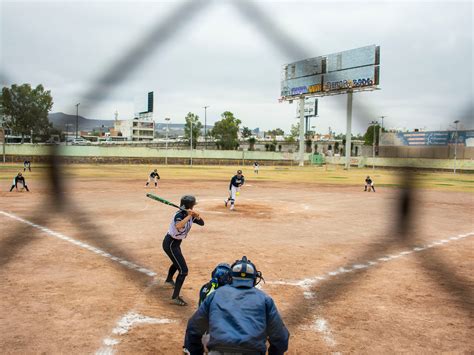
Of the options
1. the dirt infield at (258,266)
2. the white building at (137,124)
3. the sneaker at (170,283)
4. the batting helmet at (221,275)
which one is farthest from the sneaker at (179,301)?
the batting helmet at (221,275)

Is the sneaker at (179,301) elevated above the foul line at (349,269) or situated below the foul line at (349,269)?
above

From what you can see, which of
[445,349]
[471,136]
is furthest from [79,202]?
[471,136]

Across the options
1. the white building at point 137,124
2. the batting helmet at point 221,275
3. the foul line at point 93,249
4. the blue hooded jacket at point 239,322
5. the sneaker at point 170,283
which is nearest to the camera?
the white building at point 137,124

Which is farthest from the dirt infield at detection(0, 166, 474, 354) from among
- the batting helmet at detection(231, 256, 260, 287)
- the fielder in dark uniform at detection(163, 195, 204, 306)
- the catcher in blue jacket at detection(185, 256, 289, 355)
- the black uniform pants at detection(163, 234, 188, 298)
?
the catcher in blue jacket at detection(185, 256, 289, 355)

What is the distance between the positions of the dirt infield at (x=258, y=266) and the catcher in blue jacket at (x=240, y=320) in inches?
65.4

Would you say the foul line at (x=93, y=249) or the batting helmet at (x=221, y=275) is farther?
the foul line at (x=93, y=249)

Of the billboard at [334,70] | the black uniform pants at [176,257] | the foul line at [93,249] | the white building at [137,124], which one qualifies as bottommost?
the foul line at [93,249]

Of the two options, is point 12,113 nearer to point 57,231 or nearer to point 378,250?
point 378,250

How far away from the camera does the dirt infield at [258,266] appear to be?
667 centimetres

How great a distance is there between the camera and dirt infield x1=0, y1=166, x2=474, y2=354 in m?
6.67

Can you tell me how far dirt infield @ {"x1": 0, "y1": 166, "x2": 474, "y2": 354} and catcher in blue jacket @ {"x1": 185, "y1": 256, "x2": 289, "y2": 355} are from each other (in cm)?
166

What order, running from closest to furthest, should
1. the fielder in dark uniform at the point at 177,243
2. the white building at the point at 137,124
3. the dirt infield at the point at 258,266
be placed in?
the white building at the point at 137,124 → the dirt infield at the point at 258,266 → the fielder in dark uniform at the point at 177,243

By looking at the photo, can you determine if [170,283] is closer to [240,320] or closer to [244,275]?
[244,275]

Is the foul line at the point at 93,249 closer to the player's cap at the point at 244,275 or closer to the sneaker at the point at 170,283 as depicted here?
the sneaker at the point at 170,283
